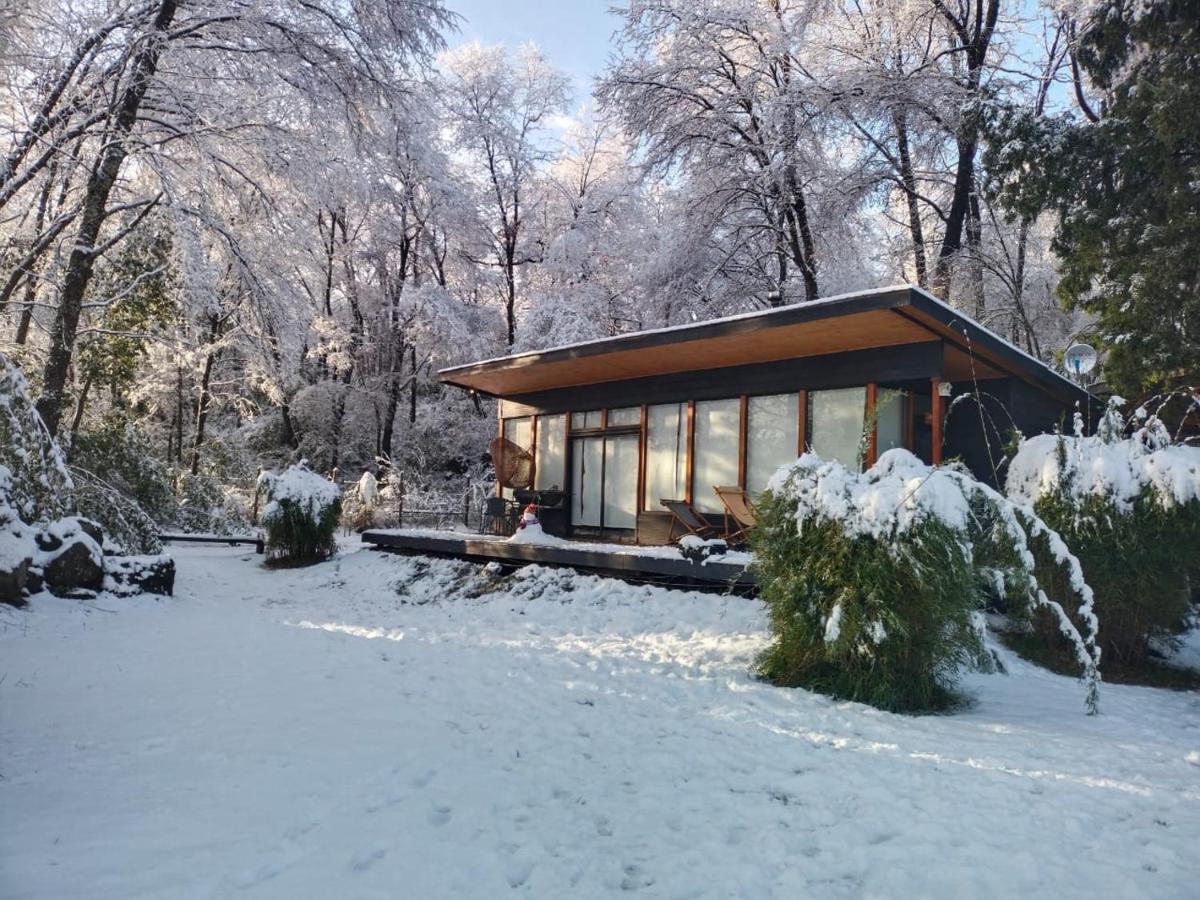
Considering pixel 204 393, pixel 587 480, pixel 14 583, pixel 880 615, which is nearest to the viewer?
pixel 880 615

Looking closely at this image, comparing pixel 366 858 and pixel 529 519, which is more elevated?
pixel 529 519

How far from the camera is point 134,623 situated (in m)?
6.13

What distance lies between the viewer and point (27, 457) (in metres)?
5.65

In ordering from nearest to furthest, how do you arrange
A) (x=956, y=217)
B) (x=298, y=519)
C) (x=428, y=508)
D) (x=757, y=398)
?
(x=757, y=398), (x=298, y=519), (x=956, y=217), (x=428, y=508)

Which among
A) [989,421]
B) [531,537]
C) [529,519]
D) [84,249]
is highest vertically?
[84,249]

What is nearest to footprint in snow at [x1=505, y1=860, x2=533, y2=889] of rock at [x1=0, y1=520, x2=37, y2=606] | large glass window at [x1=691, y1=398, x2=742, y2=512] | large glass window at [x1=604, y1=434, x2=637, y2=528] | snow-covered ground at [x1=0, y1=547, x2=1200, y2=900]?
snow-covered ground at [x1=0, y1=547, x2=1200, y2=900]

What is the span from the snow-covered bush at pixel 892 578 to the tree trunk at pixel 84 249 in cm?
848

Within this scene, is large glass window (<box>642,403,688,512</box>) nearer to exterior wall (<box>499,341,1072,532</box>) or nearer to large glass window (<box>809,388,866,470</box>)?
exterior wall (<box>499,341,1072,532</box>)

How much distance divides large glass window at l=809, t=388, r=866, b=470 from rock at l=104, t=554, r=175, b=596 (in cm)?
696

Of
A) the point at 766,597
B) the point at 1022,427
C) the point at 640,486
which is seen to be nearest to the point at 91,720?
the point at 766,597

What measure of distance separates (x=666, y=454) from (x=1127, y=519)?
18.5ft

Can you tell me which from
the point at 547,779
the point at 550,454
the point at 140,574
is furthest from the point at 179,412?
the point at 547,779

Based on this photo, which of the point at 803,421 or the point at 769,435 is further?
the point at 769,435

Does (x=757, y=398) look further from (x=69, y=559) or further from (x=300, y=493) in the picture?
(x=69, y=559)
